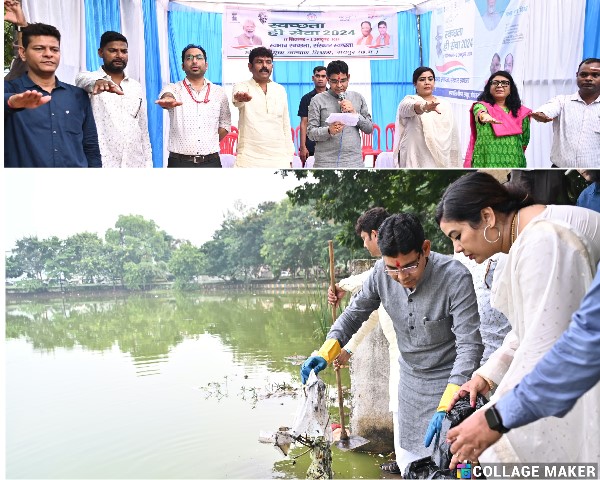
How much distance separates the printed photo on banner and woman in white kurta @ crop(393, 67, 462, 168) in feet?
0.57

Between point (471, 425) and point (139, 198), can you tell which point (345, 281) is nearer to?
point (139, 198)

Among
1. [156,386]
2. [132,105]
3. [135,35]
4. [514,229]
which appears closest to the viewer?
[514,229]

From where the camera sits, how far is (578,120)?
542 cm

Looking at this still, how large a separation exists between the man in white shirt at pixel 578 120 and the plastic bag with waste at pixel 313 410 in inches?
110

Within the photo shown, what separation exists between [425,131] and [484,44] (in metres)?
0.79

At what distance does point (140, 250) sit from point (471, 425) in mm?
3560

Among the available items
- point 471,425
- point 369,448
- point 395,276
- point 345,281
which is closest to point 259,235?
point 345,281

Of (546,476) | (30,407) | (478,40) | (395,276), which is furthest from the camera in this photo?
(478,40)

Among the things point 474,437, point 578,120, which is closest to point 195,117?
point 578,120

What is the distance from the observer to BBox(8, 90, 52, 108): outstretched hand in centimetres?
438

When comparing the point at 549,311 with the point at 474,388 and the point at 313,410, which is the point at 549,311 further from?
the point at 313,410

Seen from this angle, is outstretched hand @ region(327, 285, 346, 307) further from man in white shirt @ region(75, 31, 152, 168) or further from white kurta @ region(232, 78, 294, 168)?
man in white shirt @ region(75, 31, 152, 168)

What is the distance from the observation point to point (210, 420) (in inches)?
186

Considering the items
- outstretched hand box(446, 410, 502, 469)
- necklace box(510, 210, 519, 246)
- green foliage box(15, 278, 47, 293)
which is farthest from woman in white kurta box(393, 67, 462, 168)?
outstretched hand box(446, 410, 502, 469)
